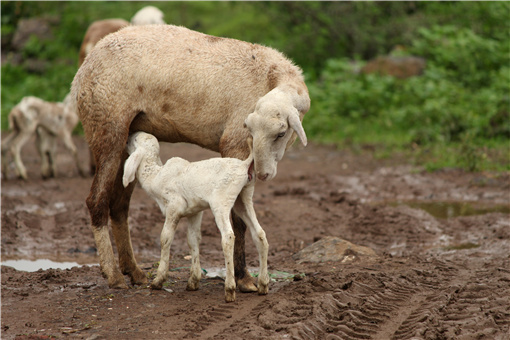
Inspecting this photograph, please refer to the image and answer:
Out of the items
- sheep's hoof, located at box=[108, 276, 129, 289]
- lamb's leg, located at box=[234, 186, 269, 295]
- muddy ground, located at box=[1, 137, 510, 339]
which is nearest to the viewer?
muddy ground, located at box=[1, 137, 510, 339]

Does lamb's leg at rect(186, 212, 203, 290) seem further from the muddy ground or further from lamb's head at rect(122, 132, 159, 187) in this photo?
lamb's head at rect(122, 132, 159, 187)

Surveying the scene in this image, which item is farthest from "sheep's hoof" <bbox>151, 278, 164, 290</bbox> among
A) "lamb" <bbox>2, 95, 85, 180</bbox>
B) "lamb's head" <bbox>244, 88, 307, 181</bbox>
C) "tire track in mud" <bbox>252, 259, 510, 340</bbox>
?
"lamb" <bbox>2, 95, 85, 180</bbox>

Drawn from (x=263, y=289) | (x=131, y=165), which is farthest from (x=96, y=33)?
(x=263, y=289)

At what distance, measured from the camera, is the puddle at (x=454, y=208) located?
8938mm

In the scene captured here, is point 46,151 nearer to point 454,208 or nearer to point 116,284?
point 116,284

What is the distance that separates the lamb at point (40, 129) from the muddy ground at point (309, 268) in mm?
346

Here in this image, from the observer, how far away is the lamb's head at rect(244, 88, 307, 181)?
211 inches

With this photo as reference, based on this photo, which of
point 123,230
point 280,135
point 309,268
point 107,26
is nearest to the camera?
point 280,135

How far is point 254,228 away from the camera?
222 inches

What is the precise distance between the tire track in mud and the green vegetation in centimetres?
544

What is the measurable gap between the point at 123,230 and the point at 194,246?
914mm

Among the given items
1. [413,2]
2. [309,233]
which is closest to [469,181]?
[309,233]

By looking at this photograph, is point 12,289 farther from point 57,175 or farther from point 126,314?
point 57,175

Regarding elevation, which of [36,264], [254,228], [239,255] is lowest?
[36,264]
